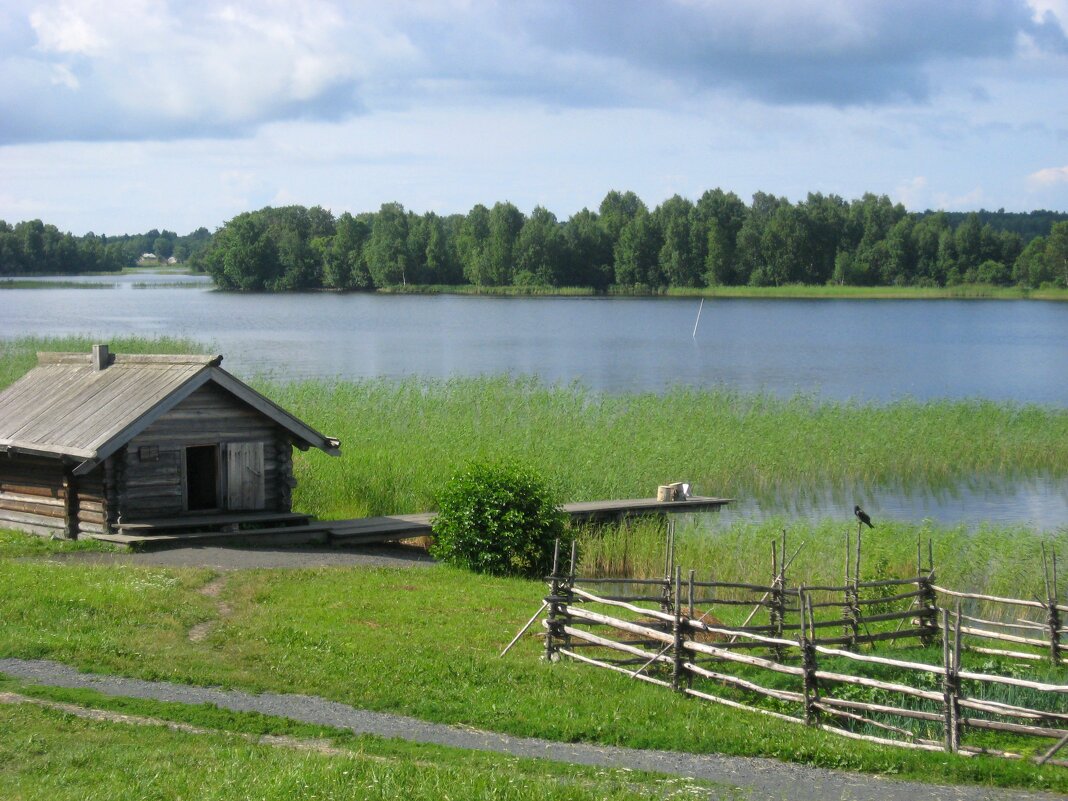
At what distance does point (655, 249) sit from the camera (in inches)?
6191

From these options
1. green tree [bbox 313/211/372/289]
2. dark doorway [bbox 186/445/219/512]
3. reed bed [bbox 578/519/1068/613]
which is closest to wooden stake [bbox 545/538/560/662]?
reed bed [bbox 578/519/1068/613]

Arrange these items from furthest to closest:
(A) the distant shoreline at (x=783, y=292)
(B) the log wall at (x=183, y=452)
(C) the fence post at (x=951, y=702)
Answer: (A) the distant shoreline at (x=783, y=292), (B) the log wall at (x=183, y=452), (C) the fence post at (x=951, y=702)

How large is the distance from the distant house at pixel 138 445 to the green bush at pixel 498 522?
13.7 ft

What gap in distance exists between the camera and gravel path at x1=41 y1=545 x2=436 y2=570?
20.3 metres

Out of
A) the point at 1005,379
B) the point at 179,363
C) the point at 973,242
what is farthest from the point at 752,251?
the point at 179,363

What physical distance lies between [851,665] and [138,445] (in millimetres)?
13541

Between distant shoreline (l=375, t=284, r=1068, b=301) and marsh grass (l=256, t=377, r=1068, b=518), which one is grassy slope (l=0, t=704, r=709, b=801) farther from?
distant shoreline (l=375, t=284, r=1068, b=301)

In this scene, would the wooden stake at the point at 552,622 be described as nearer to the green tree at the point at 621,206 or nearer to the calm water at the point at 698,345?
the calm water at the point at 698,345

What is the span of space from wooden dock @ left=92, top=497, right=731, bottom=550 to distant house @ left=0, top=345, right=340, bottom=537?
0.85 ft

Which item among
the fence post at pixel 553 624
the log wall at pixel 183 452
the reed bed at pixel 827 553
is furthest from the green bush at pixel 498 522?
the fence post at pixel 553 624

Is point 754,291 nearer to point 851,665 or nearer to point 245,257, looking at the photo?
point 245,257

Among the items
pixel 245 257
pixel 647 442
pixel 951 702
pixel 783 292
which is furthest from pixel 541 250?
pixel 951 702

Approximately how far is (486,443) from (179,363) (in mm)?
9930

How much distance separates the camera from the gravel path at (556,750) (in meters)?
10.8
